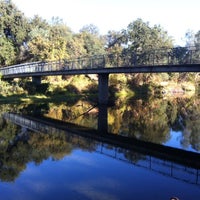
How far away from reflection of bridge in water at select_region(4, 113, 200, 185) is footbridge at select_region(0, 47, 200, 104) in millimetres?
11543

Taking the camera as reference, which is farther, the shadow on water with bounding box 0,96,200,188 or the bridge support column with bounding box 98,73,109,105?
the bridge support column with bounding box 98,73,109,105

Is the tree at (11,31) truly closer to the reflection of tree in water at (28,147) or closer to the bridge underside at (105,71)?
the bridge underside at (105,71)

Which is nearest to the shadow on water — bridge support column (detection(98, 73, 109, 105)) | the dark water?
the dark water

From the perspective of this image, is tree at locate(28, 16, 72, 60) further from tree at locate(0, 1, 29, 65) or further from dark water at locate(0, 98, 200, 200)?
dark water at locate(0, 98, 200, 200)

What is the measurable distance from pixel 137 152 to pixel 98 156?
2.70m

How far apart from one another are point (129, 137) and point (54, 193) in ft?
43.6

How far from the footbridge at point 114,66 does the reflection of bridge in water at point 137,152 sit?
454 inches

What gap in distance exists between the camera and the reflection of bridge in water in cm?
1989

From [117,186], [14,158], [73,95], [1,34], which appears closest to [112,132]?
[14,158]

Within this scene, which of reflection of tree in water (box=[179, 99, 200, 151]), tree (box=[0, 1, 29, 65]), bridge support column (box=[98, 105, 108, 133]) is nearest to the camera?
reflection of tree in water (box=[179, 99, 200, 151])

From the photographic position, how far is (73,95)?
201 ft

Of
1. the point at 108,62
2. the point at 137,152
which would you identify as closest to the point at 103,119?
the point at 137,152

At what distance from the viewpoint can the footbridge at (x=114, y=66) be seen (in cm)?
3880

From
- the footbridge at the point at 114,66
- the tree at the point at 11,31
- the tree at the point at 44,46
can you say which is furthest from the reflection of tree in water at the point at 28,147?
the tree at the point at 11,31
